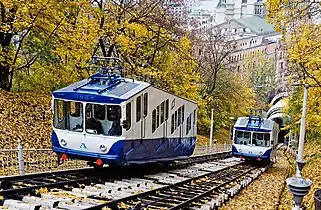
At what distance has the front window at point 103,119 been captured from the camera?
1446 centimetres

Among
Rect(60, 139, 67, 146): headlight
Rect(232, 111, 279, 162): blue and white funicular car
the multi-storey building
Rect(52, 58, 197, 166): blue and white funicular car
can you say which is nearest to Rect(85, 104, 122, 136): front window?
Rect(52, 58, 197, 166): blue and white funicular car

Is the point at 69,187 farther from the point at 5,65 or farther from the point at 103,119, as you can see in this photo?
the point at 5,65

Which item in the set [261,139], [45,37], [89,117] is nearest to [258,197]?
[89,117]

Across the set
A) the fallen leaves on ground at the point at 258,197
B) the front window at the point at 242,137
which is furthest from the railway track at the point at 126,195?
the front window at the point at 242,137

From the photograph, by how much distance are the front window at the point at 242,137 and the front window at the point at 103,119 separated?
18.3 metres

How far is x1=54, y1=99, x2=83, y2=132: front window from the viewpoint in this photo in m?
14.9

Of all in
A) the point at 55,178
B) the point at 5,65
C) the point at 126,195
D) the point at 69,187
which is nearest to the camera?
the point at 126,195

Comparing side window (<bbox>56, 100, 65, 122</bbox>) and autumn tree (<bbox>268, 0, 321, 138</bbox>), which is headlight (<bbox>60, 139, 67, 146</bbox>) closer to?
side window (<bbox>56, 100, 65, 122</bbox>)

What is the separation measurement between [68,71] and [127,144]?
11.9 metres

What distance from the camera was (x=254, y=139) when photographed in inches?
1232

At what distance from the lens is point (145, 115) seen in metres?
15.7

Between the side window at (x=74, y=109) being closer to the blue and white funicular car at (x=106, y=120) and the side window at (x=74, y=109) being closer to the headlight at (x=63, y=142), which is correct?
the blue and white funicular car at (x=106, y=120)

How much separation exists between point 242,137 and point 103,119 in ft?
60.6

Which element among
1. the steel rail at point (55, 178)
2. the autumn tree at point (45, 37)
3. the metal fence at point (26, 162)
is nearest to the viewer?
the steel rail at point (55, 178)
